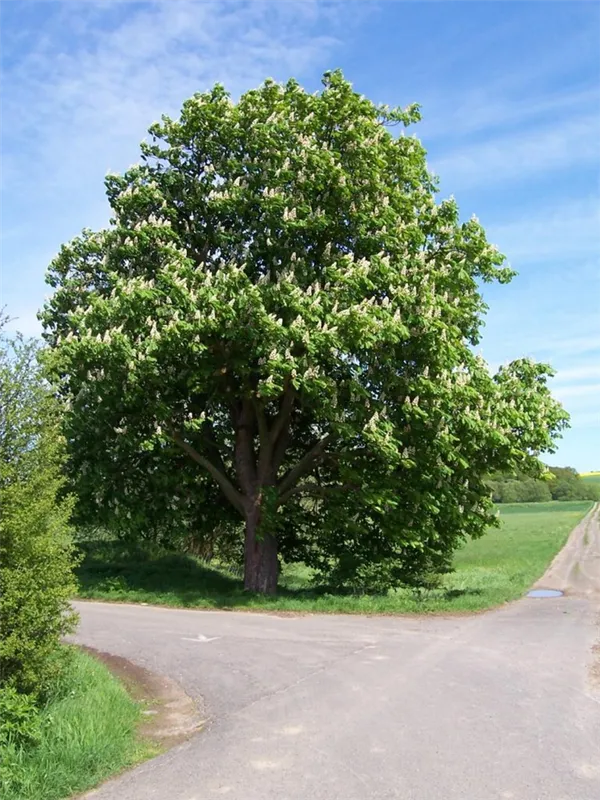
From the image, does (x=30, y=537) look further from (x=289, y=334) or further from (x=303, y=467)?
(x=303, y=467)

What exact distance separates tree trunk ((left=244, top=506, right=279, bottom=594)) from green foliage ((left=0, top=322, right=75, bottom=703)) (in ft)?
39.8

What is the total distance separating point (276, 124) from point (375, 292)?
514 cm

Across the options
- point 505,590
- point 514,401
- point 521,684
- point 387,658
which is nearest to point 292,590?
point 505,590

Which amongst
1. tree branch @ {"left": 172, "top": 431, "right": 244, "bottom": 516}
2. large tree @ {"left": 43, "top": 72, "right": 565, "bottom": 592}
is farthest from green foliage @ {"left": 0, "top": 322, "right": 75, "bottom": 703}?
tree branch @ {"left": 172, "top": 431, "right": 244, "bottom": 516}

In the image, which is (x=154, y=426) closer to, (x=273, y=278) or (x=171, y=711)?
(x=273, y=278)

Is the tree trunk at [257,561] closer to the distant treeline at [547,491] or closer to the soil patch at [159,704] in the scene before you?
the soil patch at [159,704]

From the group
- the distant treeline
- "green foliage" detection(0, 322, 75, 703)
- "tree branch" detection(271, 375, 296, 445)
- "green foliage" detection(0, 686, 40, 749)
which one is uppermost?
"tree branch" detection(271, 375, 296, 445)

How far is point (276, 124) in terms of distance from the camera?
720 inches

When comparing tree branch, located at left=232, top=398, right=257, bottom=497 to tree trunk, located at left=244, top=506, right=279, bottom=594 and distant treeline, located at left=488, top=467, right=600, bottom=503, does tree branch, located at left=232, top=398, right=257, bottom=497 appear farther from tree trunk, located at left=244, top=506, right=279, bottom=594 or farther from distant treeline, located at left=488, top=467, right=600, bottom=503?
distant treeline, located at left=488, top=467, right=600, bottom=503

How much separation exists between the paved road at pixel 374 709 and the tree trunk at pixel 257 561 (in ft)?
15.5

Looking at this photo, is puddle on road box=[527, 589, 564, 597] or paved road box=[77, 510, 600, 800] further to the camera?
puddle on road box=[527, 589, 564, 597]

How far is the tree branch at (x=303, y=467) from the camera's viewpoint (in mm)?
20188

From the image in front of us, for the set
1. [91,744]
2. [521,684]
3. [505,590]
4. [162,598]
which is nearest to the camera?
[91,744]

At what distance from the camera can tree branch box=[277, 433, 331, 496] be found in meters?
20.2
